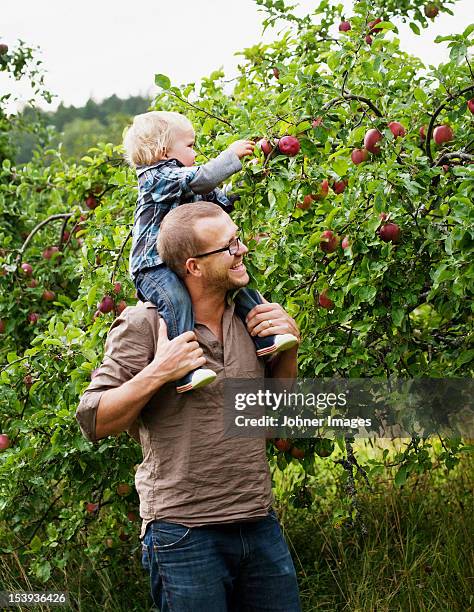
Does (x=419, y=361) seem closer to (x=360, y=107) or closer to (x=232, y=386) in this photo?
(x=360, y=107)

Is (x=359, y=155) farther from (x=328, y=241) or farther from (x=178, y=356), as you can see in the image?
(x=178, y=356)

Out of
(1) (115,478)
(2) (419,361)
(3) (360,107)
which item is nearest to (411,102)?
(3) (360,107)

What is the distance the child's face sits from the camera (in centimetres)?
247

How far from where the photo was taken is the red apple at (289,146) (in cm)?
233

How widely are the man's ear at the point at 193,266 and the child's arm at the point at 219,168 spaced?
299mm

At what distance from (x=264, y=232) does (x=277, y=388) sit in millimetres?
726

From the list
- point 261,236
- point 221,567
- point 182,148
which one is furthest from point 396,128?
point 221,567

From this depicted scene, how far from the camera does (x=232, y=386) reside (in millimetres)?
1979

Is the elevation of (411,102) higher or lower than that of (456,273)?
higher

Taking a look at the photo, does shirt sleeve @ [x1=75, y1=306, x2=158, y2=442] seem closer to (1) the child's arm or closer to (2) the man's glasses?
(2) the man's glasses

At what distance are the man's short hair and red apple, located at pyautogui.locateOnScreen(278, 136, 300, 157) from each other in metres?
0.38

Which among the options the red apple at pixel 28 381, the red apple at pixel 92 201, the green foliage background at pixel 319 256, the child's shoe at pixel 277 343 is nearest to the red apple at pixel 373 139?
the green foliage background at pixel 319 256

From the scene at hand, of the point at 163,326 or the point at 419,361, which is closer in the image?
the point at 163,326

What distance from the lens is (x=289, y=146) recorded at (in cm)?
233
